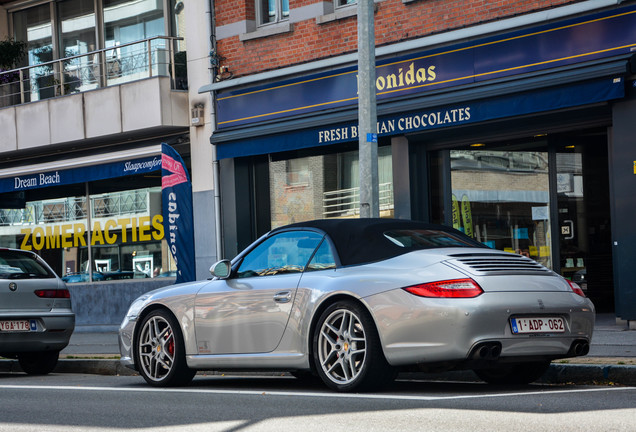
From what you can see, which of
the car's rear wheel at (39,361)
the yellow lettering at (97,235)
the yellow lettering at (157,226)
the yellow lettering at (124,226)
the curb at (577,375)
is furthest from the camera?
the yellow lettering at (97,235)

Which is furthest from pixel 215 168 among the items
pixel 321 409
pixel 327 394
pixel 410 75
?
pixel 321 409

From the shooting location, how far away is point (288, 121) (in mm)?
16906

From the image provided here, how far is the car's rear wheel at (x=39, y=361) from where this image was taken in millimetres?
12102

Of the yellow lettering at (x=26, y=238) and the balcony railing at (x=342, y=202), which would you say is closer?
the balcony railing at (x=342, y=202)

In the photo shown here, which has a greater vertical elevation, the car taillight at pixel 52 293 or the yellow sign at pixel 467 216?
the yellow sign at pixel 467 216

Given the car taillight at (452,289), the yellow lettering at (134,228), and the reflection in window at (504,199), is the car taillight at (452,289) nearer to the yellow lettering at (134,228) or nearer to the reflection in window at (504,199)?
the reflection in window at (504,199)

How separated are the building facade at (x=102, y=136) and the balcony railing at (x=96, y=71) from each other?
3 cm

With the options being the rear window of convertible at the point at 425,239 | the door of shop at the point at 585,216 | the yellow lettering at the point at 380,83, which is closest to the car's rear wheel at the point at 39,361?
the rear window of convertible at the point at 425,239

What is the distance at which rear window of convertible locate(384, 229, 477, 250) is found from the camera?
26.1 feet

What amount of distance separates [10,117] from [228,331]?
14213mm

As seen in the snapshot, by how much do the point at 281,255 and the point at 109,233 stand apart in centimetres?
1294

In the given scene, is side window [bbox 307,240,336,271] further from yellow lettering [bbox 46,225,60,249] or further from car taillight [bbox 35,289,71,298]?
yellow lettering [bbox 46,225,60,249]

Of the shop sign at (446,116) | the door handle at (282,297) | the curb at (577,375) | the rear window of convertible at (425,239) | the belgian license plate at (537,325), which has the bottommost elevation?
the curb at (577,375)

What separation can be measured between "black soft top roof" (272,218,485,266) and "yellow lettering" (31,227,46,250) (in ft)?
48.8
